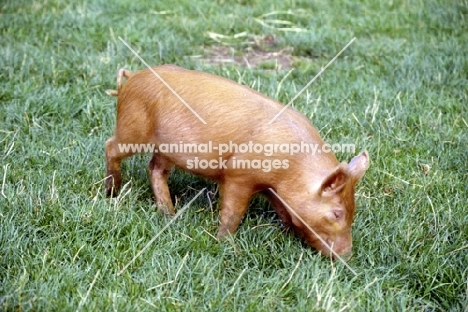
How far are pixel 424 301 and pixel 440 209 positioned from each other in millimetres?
863

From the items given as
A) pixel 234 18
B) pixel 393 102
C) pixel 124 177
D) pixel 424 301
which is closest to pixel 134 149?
pixel 124 177

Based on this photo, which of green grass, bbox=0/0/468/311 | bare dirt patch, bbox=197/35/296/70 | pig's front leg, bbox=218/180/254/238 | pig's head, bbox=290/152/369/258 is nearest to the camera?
green grass, bbox=0/0/468/311

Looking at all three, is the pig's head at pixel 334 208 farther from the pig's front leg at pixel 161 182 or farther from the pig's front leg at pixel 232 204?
the pig's front leg at pixel 161 182

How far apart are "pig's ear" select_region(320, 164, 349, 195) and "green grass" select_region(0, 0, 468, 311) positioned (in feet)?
1.31

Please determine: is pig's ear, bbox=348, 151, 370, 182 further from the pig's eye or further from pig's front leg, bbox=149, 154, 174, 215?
pig's front leg, bbox=149, 154, 174, 215

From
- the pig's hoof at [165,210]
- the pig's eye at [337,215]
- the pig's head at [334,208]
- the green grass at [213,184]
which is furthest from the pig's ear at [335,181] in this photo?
the pig's hoof at [165,210]

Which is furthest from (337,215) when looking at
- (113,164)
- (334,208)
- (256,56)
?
(256,56)

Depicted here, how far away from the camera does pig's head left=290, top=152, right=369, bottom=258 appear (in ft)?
11.4

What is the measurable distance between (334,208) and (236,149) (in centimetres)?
64

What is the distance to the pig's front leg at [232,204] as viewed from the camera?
3725mm

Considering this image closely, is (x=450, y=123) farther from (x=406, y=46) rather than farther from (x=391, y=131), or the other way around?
(x=406, y=46)

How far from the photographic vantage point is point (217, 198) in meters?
4.34

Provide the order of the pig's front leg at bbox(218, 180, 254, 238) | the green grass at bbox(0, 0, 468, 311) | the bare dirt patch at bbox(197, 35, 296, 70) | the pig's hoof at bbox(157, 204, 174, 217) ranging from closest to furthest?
the green grass at bbox(0, 0, 468, 311)
the pig's front leg at bbox(218, 180, 254, 238)
the pig's hoof at bbox(157, 204, 174, 217)
the bare dirt patch at bbox(197, 35, 296, 70)

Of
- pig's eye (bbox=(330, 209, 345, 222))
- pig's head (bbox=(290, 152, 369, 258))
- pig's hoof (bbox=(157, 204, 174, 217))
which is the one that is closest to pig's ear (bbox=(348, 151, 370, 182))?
pig's head (bbox=(290, 152, 369, 258))
